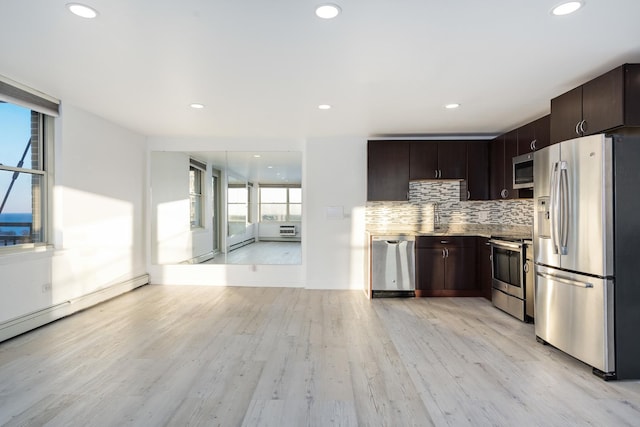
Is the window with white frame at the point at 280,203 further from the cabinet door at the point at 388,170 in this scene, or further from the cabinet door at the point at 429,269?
the cabinet door at the point at 429,269

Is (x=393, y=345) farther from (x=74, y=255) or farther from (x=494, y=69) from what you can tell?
(x=74, y=255)

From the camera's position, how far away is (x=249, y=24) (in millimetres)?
2201

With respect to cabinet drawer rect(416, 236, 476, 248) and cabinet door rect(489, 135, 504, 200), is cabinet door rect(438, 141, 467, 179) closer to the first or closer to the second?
cabinet door rect(489, 135, 504, 200)

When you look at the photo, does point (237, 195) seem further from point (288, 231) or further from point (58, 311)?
point (58, 311)

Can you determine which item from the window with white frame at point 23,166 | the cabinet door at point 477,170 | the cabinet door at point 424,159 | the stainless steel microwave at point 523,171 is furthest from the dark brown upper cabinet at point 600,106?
the window with white frame at point 23,166

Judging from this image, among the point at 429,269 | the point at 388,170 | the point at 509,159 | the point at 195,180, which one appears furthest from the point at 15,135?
the point at 509,159

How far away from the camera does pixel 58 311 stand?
384 centimetres

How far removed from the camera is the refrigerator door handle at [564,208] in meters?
2.84

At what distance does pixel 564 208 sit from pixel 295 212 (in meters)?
3.77

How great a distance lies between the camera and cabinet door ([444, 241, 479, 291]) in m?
4.89

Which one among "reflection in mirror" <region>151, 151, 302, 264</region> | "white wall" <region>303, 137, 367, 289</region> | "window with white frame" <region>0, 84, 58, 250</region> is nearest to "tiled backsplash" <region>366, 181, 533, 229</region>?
"white wall" <region>303, 137, 367, 289</region>

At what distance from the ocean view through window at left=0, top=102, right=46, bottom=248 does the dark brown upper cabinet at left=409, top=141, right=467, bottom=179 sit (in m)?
4.66

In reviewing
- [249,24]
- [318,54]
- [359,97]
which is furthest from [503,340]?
[249,24]

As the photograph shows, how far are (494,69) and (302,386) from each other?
289 cm
